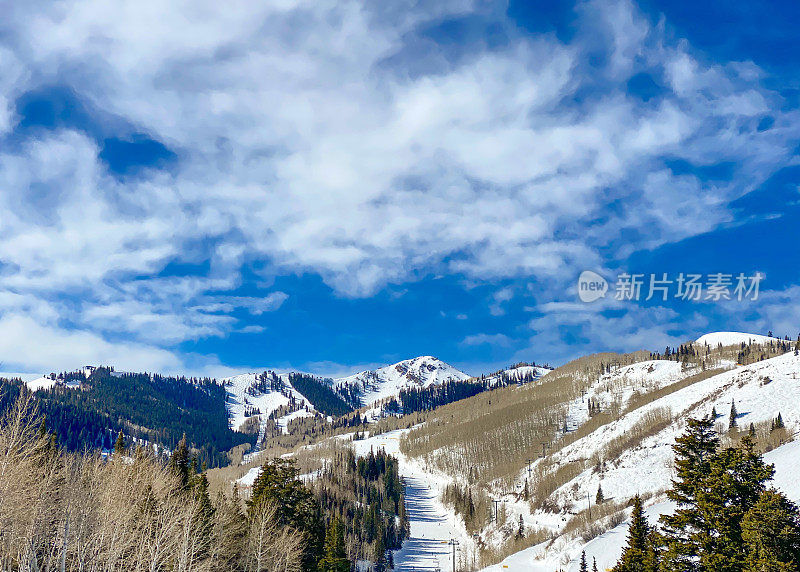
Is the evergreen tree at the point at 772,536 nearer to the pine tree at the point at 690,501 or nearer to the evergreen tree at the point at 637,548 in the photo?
the pine tree at the point at 690,501

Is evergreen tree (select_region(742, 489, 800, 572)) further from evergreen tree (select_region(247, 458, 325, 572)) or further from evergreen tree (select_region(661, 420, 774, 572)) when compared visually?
evergreen tree (select_region(247, 458, 325, 572))

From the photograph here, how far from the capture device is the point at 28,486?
25.6 metres

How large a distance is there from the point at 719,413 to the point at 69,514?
206 m

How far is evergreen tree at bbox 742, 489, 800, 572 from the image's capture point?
63.3 ft

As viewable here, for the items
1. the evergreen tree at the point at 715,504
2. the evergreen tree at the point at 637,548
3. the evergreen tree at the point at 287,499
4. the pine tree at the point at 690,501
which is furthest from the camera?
the evergreen tree at the point at 287,499

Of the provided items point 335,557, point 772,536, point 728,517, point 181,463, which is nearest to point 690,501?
point 728,517

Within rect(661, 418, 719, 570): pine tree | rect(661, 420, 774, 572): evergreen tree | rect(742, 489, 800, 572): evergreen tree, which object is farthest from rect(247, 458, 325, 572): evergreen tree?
rect(742, 489, 800, 572): evergreen tree

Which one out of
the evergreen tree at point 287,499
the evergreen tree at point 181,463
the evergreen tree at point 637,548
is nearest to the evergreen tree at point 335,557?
the evergreen tree at point 287,499

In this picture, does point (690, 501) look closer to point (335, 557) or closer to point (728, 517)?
point (728, 517)

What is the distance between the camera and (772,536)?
1958 centimetres

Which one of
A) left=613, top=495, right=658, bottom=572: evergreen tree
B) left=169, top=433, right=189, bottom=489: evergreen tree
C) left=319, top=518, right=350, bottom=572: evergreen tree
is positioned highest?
left=169, top=433, right=189, bottom=489: evergreen tree

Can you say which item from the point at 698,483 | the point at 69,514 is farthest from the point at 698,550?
the point at 69,514

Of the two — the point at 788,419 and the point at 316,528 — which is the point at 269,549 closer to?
the point at 316,528

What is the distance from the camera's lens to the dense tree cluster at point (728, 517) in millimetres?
19547
